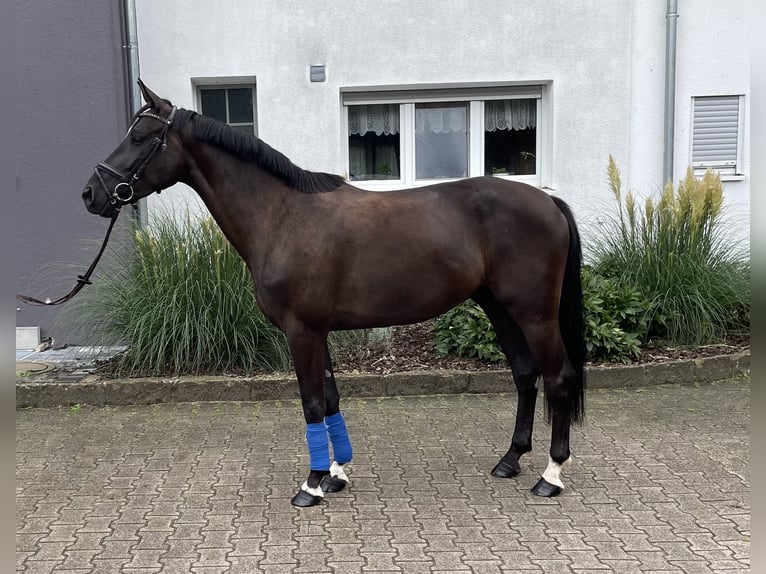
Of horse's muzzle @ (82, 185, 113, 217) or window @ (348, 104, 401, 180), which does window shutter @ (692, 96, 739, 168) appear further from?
horse's muzzle @ (82, 185, 113, 217)

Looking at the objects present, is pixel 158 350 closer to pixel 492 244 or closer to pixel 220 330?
pixel 220 330

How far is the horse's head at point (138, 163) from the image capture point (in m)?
3.09

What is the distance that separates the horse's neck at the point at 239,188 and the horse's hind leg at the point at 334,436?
2.74ft

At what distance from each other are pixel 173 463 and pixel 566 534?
247 cm

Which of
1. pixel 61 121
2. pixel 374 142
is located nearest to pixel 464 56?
pixel 374 142

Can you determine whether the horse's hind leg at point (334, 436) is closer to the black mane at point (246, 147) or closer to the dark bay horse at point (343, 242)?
the dark bay horse at point (343, 242)

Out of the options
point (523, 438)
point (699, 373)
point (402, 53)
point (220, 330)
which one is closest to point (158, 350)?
point (220, 330)

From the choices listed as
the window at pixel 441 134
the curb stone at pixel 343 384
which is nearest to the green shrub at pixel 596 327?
the curb stone at pixel 343 384

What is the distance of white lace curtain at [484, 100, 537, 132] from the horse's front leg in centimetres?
493

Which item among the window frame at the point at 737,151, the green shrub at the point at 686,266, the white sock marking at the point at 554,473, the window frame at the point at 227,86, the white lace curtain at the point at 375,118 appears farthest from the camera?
the white lace curtain at the point at 375,118

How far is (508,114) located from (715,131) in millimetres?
2397

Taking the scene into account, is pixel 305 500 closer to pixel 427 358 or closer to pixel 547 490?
pixel 547 490

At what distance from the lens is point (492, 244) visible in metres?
3.30

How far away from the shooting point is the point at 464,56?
688 cm
